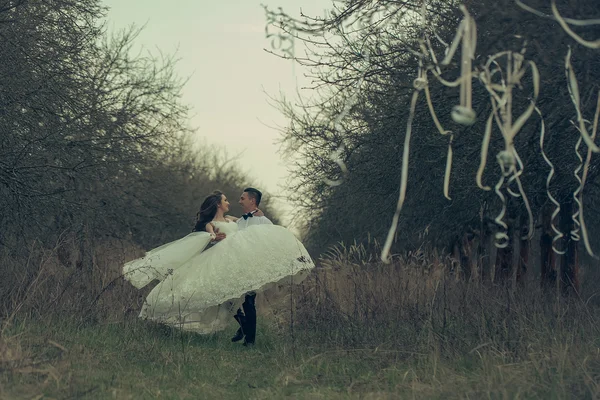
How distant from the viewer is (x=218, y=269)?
378 inches

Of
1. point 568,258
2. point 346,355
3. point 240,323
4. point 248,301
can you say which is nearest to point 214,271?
point 248,301

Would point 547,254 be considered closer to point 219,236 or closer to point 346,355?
point 219,236

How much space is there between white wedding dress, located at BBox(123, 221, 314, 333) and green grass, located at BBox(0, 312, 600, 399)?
0.53m

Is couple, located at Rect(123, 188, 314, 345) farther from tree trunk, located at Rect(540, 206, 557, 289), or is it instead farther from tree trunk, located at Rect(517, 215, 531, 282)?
tree trunk, located at Rect(517, 215, 531, 282)

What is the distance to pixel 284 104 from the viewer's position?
14.6 m

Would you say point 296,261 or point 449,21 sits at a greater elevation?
point 449,21

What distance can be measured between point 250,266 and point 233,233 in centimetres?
63

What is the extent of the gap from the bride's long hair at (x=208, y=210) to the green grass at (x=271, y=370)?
160 centimetres

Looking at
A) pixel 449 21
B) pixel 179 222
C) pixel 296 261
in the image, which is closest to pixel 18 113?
pixel 296 261

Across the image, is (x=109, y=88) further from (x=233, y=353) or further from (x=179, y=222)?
(x=233, y=353)

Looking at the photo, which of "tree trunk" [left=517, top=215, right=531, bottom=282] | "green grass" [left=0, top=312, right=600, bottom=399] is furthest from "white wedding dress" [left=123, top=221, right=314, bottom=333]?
"tree trunk" [left=517, top=215, right=531, bottom=282]

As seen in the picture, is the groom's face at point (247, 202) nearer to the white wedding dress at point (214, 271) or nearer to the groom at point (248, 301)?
the groom at point (248, 301)

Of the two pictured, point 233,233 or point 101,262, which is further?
point 101,262

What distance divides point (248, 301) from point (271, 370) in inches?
76.5
